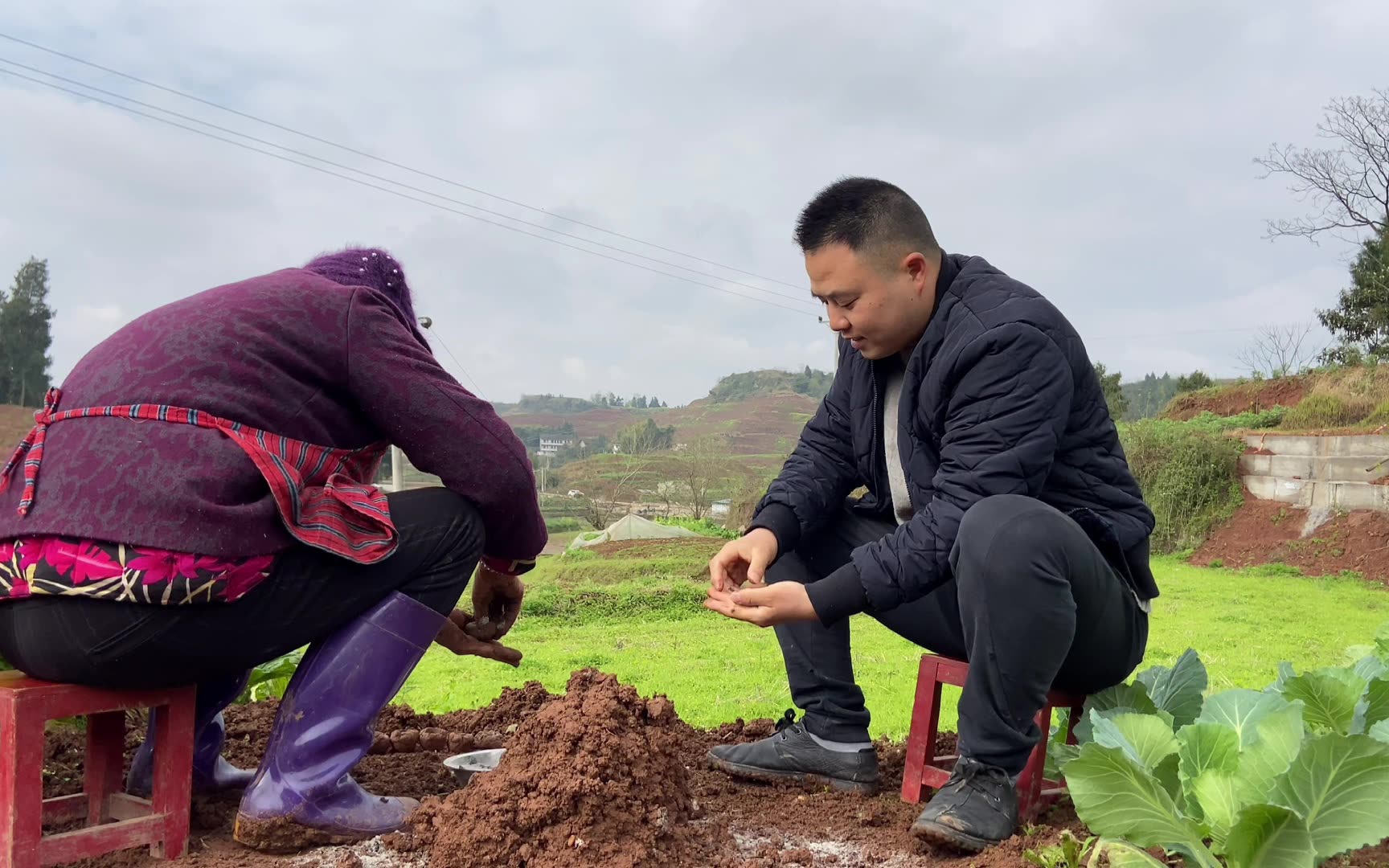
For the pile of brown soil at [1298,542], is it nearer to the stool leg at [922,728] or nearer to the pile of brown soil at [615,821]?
the stool leg at [922,728]

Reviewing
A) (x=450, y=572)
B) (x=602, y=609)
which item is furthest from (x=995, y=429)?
(x=602, y=609)

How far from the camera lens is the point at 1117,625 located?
2.41 metres

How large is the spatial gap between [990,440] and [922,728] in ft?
2.56

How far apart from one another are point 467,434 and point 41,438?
835 mm

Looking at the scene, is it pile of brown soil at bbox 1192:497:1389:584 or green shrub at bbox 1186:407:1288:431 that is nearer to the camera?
pile of brown soil at bbox 1192:497:1389:584

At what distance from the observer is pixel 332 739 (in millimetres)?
2201

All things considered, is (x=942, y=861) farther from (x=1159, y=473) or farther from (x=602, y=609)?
(x=1159, y=473)

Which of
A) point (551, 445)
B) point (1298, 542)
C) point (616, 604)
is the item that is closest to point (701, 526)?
point (616, 604)

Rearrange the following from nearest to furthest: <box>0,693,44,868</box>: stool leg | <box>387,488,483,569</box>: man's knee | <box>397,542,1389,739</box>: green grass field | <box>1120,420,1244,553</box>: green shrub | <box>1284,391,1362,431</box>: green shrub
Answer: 1. <box>0,693,44,868</box>: stool leg
2. <box>387,488,483,569</box>: man's knee
3. <box>397,542,1389,739</box>: green grass field
4. <box>1120,420,1244,553</box>: green shrub
5. <box>1284,391,1362,431</box>: green shrub

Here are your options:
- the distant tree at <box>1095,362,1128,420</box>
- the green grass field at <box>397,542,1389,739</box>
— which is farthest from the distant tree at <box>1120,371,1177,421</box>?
the green grass field at <box>397,542,1389,739</box>

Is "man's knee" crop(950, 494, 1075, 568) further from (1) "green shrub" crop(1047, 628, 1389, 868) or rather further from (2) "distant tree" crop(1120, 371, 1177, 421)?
(2) "distant tree" crop(1120, 371, 1177, 421)

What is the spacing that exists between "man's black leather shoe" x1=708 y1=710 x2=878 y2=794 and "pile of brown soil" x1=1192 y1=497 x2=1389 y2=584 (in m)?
13.4

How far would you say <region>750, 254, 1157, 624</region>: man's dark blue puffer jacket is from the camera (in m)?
2.40

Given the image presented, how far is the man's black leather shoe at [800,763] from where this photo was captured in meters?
2.80
